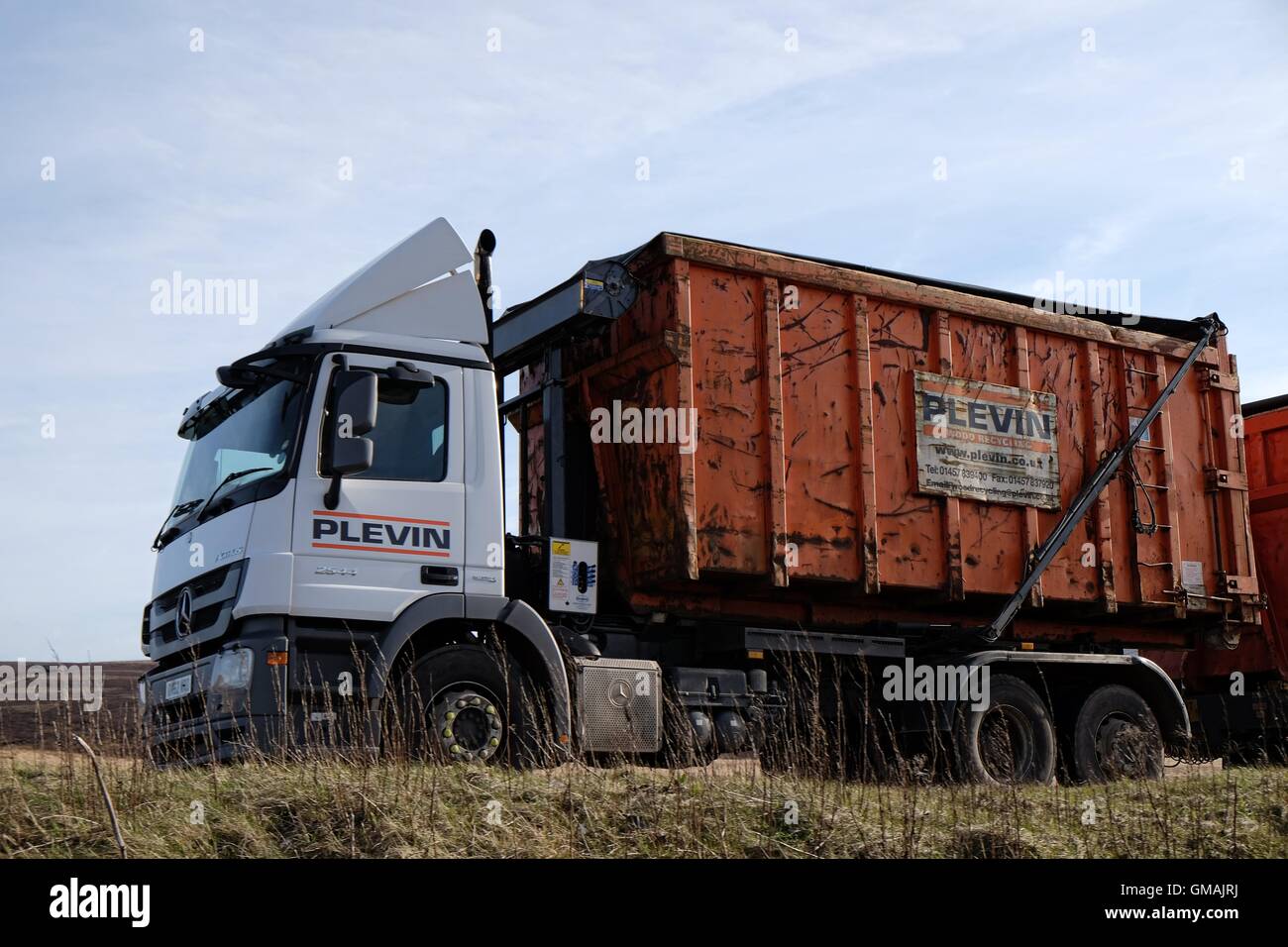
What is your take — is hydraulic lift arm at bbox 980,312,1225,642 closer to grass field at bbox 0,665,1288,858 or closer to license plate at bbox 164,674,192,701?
grass field at bbox 0,665,1288,858

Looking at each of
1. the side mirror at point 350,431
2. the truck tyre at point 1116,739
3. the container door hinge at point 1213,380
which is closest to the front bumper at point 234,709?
the side mirror at point 350,431

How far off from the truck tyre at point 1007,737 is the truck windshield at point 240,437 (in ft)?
15.8

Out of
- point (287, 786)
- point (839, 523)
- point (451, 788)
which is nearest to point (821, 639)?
point (839, 523)

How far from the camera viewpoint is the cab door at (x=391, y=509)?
716 cm

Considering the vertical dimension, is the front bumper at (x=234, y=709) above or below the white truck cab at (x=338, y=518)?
below

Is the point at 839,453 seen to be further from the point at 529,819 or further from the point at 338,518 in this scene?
the point at 529,819

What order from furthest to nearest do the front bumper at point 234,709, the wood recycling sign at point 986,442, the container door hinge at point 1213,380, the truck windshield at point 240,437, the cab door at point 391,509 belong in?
the container door hinge at point 1213,380 → the wood recycling sign at point 986,442 → the truck windshield at point 240,437 → the cab door at point 391,509 → the front bumper at point 234,709

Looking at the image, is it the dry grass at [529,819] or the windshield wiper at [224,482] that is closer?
the dry grass at [529,819]

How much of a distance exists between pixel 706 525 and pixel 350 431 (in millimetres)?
2343

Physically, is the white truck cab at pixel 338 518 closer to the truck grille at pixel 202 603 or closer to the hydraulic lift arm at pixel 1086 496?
the truck grille at pixel 202 603

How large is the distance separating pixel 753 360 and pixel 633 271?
3.21 feet

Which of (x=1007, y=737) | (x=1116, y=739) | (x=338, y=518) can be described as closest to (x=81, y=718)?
(x=338, y=518)

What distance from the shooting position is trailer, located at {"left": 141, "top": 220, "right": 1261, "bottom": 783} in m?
7.25
